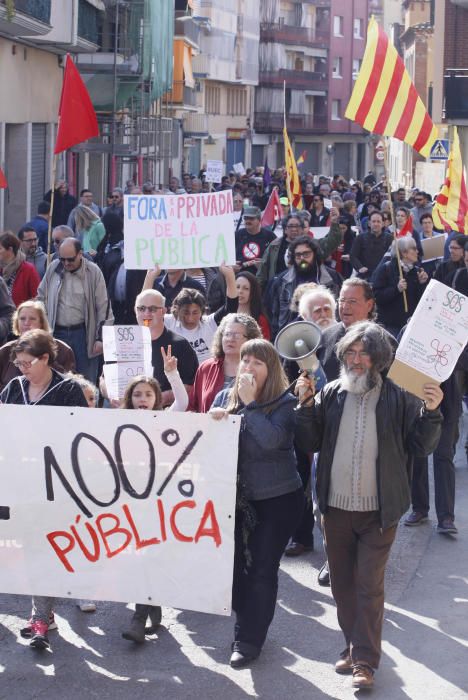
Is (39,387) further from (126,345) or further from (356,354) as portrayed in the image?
(356,354)

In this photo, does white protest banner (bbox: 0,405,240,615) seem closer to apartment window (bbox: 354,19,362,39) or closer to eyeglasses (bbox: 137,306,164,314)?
eyeglasses (bbox: 137,306,164,314)

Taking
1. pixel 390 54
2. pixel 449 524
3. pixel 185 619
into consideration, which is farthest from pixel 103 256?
pixel 185 619

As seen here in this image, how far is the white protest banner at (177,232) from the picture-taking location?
10.5m

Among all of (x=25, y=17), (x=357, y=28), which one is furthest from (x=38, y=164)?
(x=357, y=28)

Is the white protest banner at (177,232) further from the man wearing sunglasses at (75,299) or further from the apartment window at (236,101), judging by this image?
the apartment window at (236,101)

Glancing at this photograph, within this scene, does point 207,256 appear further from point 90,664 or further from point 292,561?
point 90,664

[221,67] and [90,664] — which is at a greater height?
[221,67]

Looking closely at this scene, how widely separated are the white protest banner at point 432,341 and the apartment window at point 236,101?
67.4m

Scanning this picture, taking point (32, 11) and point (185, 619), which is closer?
point (185, 619)

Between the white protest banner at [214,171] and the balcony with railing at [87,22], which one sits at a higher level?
the balcony with railing at [87,22]

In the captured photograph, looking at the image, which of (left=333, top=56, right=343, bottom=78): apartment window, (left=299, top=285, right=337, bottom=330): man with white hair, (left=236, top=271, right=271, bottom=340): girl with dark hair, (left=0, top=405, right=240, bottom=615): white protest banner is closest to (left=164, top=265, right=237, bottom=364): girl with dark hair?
(left=236, top=271, right=271, bottom=340): girl with dark hair

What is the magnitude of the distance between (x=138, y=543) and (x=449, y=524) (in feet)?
10.2

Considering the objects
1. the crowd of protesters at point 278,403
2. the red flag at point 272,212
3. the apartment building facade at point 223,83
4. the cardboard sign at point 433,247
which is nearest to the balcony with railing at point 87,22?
the red flag at point 272,212

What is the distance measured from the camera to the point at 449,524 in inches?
352
